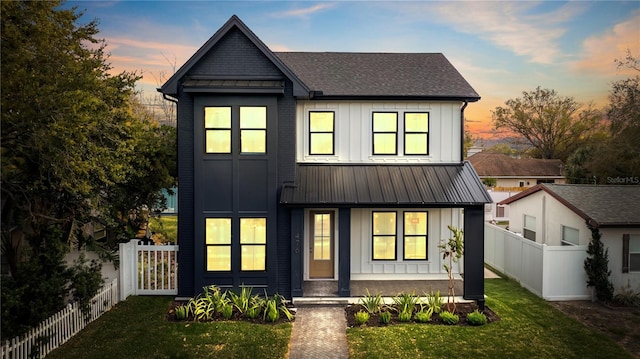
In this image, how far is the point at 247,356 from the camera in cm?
849

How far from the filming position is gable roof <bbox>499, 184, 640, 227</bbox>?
1202 centimetres

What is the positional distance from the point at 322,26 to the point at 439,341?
16.3 meters

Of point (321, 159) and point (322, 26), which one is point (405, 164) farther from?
point (322, 26)

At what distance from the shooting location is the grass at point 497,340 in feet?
28.5

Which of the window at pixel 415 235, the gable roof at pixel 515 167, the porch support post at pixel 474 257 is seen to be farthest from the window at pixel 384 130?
the gable roof at pixel 515 167

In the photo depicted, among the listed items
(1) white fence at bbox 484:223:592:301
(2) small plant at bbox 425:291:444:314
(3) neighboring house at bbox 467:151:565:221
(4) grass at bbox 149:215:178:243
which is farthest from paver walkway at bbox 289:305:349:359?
(3) neighboring house at bbox 467:151:565:221

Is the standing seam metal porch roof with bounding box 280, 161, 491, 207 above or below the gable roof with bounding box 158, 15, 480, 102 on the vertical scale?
below

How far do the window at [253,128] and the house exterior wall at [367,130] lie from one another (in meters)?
1.94

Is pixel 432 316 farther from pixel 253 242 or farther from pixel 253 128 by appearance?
pixel 253 128

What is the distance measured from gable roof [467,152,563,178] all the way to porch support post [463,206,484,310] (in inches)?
1177

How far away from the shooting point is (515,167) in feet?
133

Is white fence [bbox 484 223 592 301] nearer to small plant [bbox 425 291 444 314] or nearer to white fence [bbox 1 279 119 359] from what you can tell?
small plant [bbox 425 291 444 314]

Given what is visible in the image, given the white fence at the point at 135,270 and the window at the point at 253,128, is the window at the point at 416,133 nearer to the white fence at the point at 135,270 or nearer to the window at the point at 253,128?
the window at the point at 253,128

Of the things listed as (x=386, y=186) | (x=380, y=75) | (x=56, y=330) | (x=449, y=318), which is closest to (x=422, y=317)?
(x=449, y=318)
